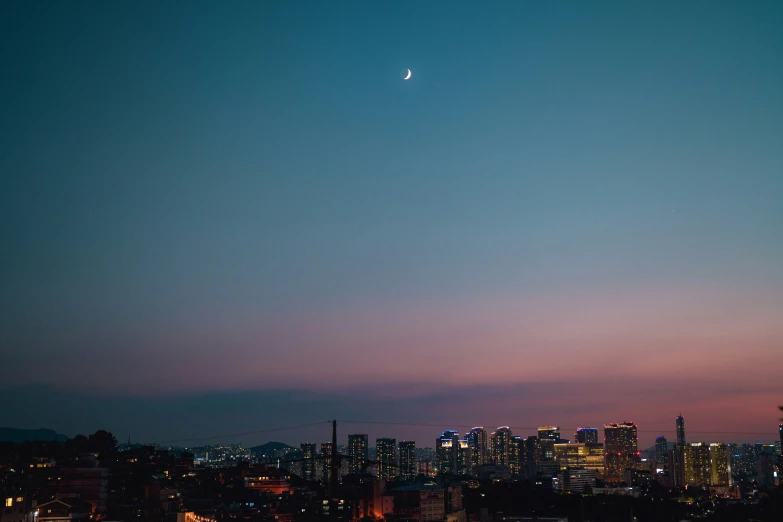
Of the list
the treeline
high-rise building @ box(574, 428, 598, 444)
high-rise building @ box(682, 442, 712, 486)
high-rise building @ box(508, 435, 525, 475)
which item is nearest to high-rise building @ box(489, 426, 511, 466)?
high-rise building @ box(508, 435, 525, 475)

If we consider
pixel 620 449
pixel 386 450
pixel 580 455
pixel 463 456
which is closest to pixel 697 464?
pixel 620 449

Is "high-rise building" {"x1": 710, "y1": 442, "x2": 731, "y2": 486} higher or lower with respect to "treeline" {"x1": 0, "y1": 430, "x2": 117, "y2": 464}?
lower

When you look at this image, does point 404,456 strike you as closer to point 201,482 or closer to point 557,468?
point 557,468

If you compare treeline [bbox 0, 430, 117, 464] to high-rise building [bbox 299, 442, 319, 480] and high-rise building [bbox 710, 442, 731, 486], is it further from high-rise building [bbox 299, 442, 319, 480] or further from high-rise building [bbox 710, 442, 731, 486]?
high-rise building [bbox 710, 442, 731, 486]

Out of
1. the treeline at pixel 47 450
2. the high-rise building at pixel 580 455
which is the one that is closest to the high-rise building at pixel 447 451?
the high-rise building at pixel 580 455

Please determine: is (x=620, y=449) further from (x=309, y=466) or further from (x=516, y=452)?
(x=309, y=466)

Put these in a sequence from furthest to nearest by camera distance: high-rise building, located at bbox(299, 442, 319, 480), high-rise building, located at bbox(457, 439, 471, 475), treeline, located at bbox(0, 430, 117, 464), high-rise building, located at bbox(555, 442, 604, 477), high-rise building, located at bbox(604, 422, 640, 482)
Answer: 1. high-rise building, located at bbox(555, 442, 604, 477)
2. high-rise building, located at bbox(457, 439, 471, 475)
3. high-rise building, located at bbox(604, 422, 640, 482)
4. high-rise building, located at bbox(299, 442, 319, 480)
5. treeline, located at bbox(0, 430, 117, 464)

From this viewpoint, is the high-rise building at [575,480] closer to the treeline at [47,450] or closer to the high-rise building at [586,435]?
the high-rise building at [586,435]
